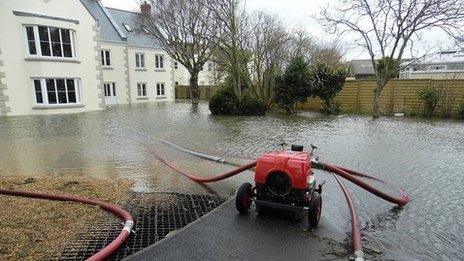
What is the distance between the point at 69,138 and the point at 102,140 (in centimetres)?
125

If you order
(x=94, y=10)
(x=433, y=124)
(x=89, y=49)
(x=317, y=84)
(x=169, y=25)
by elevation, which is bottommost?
(x=433, y=124)

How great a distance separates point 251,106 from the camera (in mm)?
18625

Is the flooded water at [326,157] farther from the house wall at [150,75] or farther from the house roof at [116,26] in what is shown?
the house wall at [150,75]

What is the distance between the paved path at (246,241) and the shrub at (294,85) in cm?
1477

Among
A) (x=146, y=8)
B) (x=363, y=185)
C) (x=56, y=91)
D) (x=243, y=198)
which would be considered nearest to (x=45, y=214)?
(x=243, y=198)

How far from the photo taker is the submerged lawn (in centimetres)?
355

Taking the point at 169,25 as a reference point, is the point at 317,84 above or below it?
below

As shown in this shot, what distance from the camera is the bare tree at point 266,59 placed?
2033cm

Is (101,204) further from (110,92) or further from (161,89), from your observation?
(161,89)

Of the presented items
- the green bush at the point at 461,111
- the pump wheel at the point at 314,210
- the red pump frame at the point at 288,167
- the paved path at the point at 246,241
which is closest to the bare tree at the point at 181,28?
the green bush at the point at 461,111

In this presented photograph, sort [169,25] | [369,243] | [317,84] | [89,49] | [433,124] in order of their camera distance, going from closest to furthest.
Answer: [369,243] → [433,124] → [317,84] → [89,49] → [169,25]

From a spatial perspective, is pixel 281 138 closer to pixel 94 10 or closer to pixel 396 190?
pixel 396 190

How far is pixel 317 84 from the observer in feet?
62.8

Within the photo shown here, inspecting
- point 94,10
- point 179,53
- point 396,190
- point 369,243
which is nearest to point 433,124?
point 396,190
